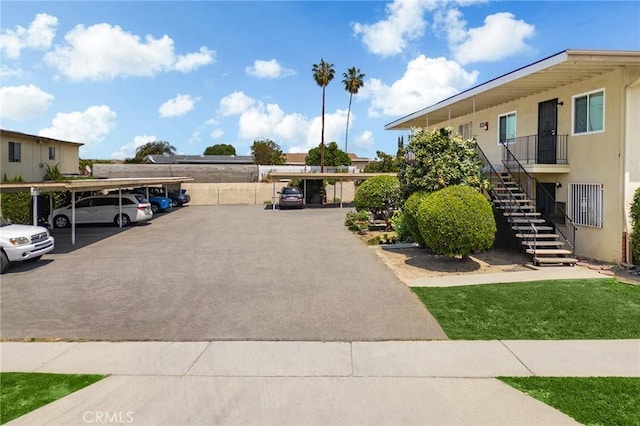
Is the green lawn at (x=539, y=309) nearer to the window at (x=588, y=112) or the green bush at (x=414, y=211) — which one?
the green bush at (x=414, y=211)

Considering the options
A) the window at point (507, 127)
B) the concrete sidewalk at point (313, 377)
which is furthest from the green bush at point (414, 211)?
the concrete sidewalk at point (313, 377)

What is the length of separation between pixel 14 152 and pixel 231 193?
1765 cm

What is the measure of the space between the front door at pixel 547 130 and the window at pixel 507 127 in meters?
1.63

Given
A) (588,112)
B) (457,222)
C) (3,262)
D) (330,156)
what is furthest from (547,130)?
(330,156)

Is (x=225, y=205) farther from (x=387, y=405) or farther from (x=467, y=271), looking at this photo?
(x=387, y=405)

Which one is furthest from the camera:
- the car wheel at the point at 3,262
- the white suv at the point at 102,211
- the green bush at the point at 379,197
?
the white suv at the point at 102,211

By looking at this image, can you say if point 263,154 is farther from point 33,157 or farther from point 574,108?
point 574,108

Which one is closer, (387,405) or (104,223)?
(387,405)

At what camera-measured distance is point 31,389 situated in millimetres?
5145

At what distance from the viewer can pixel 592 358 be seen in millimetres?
5777

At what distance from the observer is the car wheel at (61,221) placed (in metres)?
21.8

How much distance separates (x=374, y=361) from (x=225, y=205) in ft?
107

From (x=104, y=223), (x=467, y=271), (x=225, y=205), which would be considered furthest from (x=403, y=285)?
(x=225, y=205)

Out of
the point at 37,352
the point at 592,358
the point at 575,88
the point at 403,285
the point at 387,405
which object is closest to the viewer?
the point at 387,405
